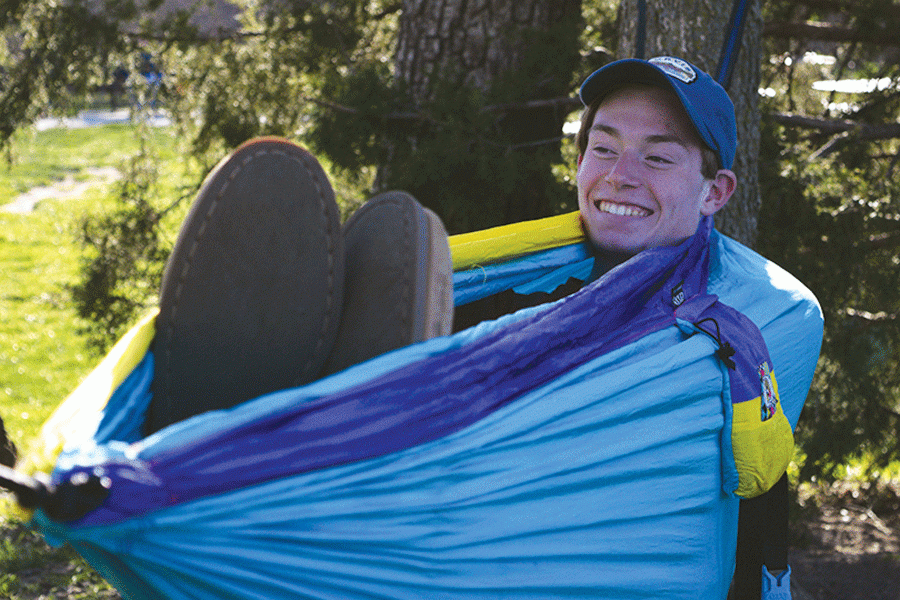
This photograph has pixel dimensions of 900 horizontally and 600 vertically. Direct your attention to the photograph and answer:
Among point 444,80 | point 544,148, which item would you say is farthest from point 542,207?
point 444,80

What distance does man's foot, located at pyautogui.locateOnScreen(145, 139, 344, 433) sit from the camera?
47.8 inches

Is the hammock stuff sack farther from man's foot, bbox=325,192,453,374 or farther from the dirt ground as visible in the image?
the dirt ground

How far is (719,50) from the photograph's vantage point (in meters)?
2.58

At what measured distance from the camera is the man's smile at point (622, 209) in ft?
6.05

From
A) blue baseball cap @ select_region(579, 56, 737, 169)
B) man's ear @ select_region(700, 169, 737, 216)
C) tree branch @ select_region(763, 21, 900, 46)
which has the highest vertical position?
tree branch @ select_region(763, 21, 900, 46)

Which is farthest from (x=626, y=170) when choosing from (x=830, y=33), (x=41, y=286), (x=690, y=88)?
(x=41, y=286)

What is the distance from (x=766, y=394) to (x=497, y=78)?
2.01m

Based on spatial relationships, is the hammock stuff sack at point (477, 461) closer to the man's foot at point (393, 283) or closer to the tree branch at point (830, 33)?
the man's foot at point (393, 283)

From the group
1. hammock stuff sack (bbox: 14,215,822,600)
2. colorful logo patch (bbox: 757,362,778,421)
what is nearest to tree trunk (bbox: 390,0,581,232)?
hammock stuff sack (bbox: 14,215,822,600)

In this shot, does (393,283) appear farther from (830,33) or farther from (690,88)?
(830,33)

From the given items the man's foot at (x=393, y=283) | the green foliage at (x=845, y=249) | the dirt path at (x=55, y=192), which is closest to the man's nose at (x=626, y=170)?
the man's foot at (x=393, y=283)

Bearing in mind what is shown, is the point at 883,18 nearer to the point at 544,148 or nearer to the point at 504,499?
the point at 544,148

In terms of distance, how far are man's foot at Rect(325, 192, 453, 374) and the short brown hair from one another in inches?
30.8

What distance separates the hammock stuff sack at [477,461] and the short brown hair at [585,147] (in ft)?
0.78
